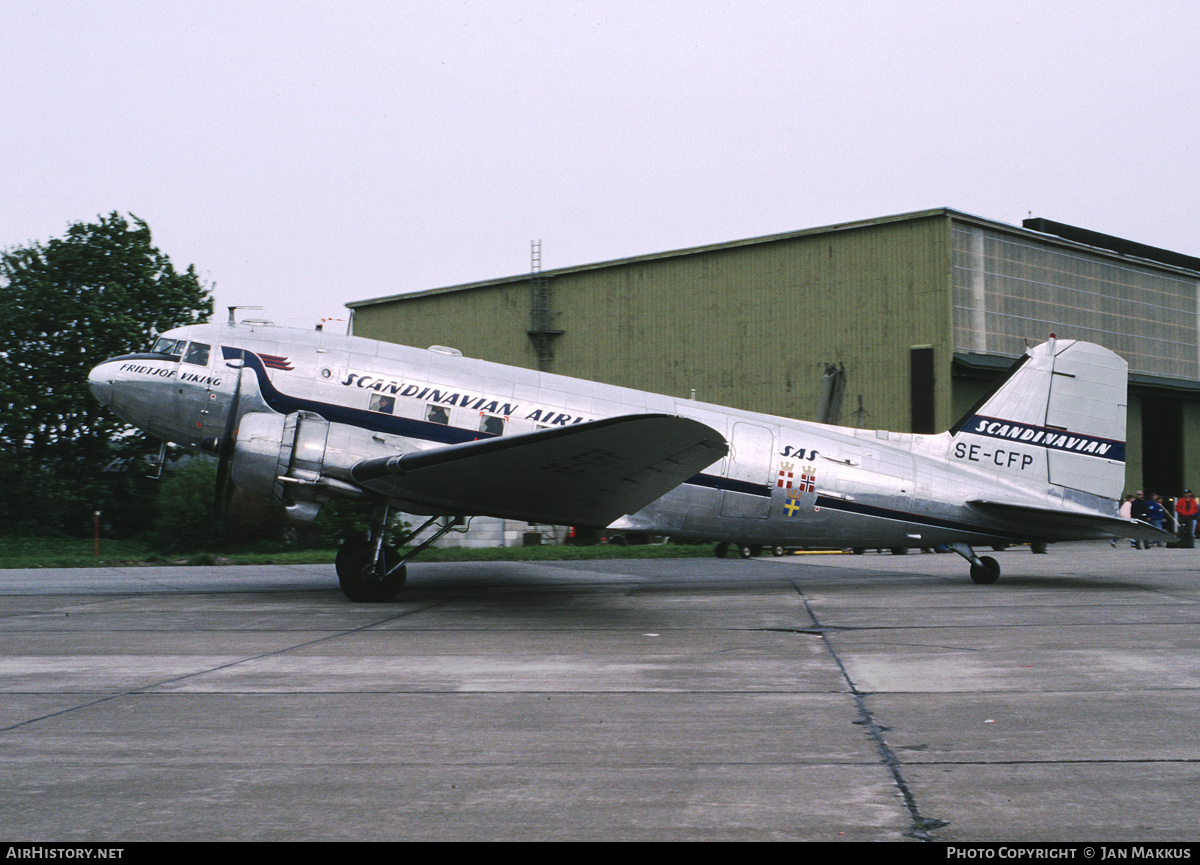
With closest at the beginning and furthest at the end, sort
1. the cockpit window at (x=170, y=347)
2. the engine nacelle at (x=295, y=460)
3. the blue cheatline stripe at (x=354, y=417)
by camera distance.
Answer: the engine nacelle at (x=295, y=460) → the blue cheatline stripe at (x=354, y=417) → the cockpit window at (x=170, y=347)

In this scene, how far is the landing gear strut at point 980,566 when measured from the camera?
13.9 meters

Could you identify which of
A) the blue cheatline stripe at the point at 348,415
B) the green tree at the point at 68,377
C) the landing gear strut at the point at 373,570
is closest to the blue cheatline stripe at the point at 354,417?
the blue cheatline stripe at the point at 348,415

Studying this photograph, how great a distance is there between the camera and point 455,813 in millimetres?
3867

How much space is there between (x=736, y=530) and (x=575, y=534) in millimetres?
17307

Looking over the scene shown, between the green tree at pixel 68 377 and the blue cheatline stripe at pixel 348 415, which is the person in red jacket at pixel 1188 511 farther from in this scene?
the green tree at pixel 68 377

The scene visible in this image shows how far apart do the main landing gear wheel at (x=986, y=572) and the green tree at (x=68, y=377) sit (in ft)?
92.6

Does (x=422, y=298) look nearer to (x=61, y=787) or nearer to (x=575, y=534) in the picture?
(x=575, y=534)

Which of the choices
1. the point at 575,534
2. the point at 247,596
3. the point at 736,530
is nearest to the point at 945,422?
the point at 575,534

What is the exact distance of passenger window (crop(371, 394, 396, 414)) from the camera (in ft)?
41.0

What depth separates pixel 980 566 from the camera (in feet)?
46.0

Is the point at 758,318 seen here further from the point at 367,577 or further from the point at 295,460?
the point at 295,460

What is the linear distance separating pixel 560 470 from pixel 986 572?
757 centimetres

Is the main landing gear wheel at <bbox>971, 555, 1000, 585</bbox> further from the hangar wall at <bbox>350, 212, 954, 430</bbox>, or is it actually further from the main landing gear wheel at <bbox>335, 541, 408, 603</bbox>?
the hangar wall at <bbox>350, 212, 954, 430</bbox>

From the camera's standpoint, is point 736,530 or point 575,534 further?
point 575,534
